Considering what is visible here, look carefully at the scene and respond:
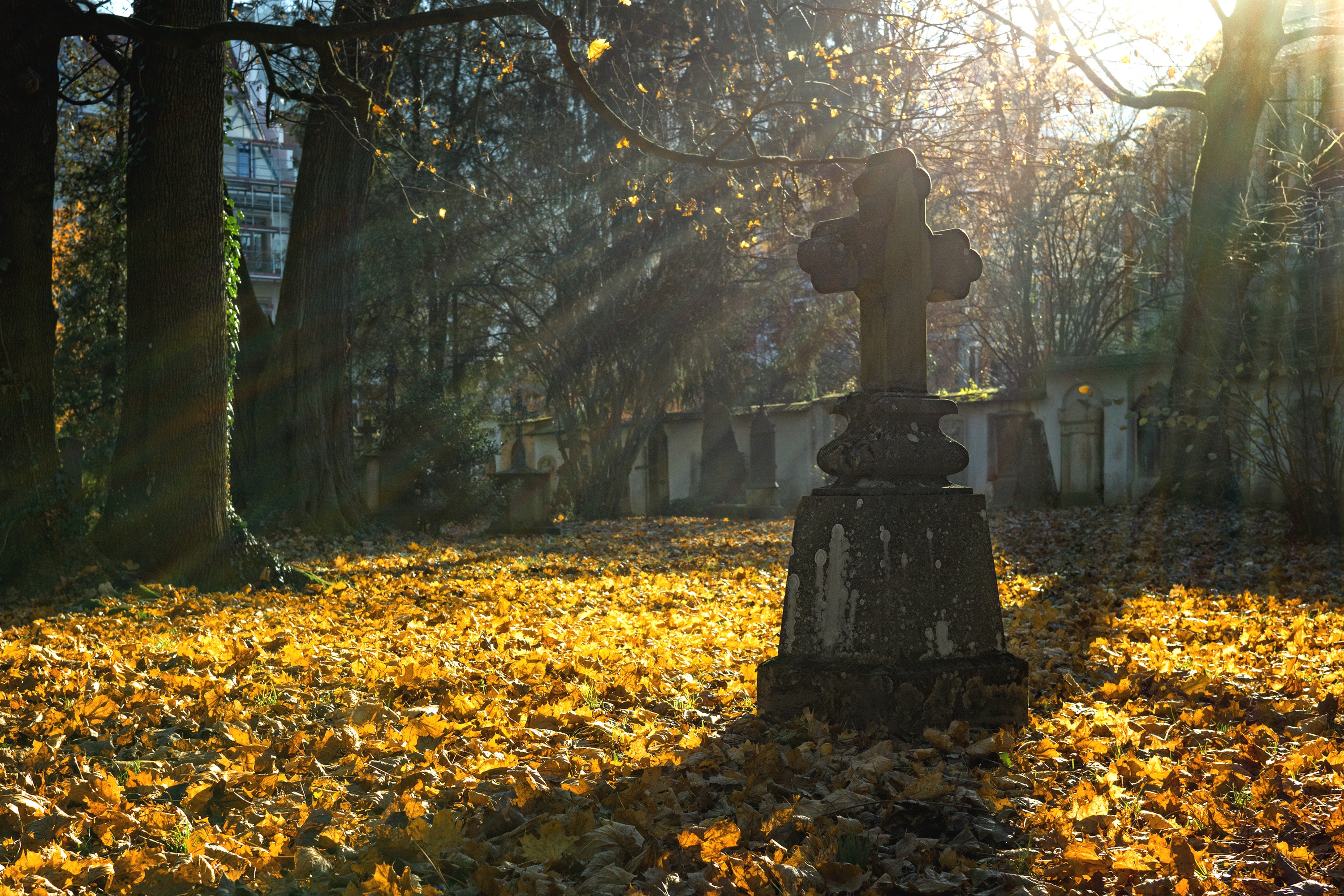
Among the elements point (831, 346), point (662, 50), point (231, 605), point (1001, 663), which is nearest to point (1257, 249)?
point (662, 50)

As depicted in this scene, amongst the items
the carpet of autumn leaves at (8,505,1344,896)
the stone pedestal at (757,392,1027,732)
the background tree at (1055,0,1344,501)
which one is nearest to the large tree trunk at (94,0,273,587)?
the carpet of autumn leaves at (8,505,1344,896)

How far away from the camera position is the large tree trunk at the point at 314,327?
1245 cm

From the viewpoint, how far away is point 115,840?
8.34ft

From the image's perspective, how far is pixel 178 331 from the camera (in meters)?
7.54

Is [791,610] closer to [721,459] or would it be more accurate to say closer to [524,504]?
[524,504]

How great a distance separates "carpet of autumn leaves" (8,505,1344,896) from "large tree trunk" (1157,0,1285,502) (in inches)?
235

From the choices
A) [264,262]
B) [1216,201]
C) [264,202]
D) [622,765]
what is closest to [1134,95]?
[1216,201]

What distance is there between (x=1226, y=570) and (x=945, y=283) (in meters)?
5.61

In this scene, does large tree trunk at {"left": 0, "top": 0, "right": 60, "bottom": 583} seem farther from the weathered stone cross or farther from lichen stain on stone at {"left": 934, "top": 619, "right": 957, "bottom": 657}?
lichen stain on stone at {"left": 934, "top": 619, "right": 957, "bottom": 657}

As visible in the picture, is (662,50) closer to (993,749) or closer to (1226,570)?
(1226,570)

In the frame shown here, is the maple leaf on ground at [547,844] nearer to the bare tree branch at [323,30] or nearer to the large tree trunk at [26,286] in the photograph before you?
the bare tree branch at [323,30]

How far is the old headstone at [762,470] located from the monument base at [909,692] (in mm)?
15202

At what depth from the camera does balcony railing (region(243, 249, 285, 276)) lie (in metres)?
41.9

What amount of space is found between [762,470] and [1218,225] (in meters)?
9.55
